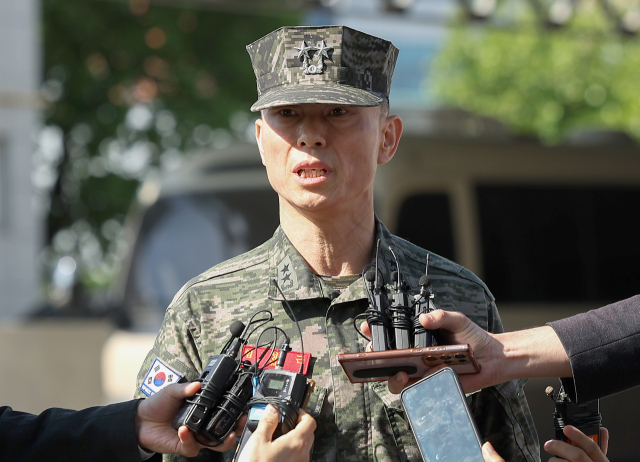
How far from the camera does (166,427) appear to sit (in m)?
2.43

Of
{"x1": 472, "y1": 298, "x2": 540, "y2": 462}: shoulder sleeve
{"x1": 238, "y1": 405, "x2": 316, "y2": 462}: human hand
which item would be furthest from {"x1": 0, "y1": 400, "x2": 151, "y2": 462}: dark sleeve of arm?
{"x1": 472, "y1": 298, "x2": 540, "y2": 462}: shoulder sleeve

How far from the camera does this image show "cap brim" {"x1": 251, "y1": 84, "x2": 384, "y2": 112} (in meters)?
2.48

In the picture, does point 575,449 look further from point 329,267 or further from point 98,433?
point 98,433

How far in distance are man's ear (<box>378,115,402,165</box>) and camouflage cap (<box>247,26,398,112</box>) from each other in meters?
0.14

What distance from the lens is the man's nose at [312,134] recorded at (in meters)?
2.56

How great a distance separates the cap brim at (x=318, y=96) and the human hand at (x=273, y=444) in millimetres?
865

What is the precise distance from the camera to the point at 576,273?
8.68 meters

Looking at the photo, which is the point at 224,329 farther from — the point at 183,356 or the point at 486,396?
the point at 486,396

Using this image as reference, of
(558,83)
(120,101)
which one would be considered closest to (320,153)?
(120,101)

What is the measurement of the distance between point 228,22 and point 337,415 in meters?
14.5

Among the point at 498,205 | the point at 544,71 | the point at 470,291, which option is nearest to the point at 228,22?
the point at 498,205

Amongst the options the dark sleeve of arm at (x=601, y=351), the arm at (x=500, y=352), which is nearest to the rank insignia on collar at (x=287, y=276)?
the arm at (x=500, y=352)

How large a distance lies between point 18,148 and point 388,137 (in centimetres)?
1351

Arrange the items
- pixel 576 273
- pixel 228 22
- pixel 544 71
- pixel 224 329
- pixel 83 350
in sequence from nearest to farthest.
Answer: pixel 224 329 < pixel 576 273 < pixel 83 350 < pixel 228 22 < pixel 544 71
